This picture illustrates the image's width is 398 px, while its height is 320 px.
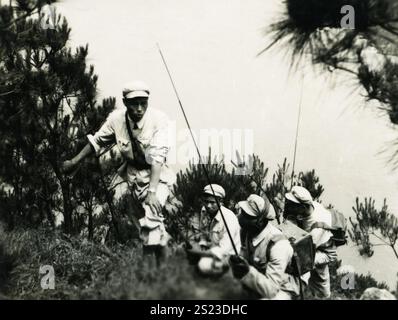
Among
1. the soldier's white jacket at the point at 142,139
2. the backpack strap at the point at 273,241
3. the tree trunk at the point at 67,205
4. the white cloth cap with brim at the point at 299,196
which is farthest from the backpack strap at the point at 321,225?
the tree trunk at the point at 67,205

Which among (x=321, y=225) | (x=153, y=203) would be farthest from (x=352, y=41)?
(x=153, y=203)

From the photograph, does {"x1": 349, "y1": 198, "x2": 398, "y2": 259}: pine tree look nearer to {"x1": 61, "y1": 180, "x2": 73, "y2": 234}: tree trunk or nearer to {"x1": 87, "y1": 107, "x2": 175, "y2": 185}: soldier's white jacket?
{"x1": 87, "y1": 107, "x2": 175, "y2": 185}: soldier's white jacket

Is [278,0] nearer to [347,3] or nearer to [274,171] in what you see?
[347,3]

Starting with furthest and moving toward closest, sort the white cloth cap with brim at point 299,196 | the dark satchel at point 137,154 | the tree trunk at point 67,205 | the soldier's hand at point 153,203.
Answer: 1. the tree trunk at point 67,205
2. the white cloth cap with brim at point 299,196
3. the dark satchel at point 137,154
4. the soldier's hand at point 153,203

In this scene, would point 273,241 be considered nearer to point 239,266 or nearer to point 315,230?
point 239,266

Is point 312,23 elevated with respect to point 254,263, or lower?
elevated

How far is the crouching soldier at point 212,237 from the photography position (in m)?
4.32

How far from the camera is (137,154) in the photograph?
5094mm

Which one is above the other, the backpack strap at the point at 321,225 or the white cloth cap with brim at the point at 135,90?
the white cloth cap with brim at the point at 135,90

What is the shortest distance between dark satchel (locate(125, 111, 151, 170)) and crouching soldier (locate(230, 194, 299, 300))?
80 cm

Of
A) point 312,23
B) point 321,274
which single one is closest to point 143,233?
point 321,274

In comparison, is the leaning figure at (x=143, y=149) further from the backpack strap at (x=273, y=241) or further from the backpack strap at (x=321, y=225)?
the backpack strap at (x=321, y=225)

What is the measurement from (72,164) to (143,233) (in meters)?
0.81

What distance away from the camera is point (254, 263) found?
15.9ft
